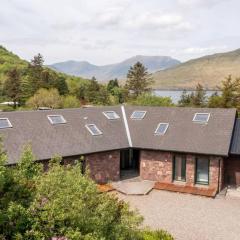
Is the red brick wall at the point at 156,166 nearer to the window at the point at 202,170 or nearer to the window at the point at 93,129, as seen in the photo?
the window at the point at 202,170

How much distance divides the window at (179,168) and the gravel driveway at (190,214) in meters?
2.17

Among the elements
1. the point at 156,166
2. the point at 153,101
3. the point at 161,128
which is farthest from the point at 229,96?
the point at 156,166

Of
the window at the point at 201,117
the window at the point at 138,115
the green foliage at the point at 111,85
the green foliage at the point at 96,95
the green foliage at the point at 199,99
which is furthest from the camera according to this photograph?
the green foliage at the point at 111,85

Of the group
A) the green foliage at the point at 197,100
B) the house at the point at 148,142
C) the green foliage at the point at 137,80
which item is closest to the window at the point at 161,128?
the house at the point at 148,142

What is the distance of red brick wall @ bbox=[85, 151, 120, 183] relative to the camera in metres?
26.1

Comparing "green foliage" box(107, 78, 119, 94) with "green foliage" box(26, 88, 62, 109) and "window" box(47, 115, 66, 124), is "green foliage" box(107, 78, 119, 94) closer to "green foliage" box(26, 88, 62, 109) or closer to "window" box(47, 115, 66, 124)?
"green foliage" box(26, 88, 62, 109)

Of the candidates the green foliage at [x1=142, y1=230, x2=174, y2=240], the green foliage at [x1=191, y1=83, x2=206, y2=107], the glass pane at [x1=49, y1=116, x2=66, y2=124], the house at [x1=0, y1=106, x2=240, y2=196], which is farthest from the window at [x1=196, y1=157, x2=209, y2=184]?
the green foliage at [x1=191, y1=83, x2=206, y2=107]

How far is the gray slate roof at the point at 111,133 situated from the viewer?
80.7 feet

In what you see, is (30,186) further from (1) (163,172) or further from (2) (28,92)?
(2) (28,92)

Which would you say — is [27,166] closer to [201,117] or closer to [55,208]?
[55,208]

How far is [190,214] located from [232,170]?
730 cm

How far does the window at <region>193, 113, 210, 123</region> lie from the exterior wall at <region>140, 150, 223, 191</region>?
145 inches

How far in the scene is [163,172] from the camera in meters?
27.1

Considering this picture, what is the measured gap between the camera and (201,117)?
2867 centimetres
